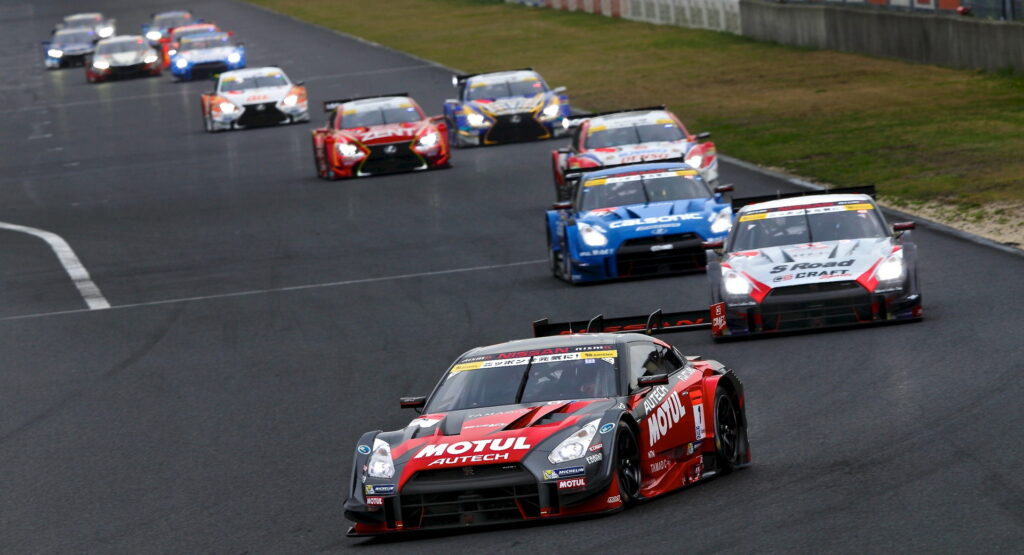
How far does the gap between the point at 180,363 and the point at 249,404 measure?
8.58ft

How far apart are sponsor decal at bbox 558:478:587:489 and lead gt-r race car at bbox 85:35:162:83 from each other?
54.9 m

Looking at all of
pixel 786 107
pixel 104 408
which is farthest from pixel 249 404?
pixel 786 107

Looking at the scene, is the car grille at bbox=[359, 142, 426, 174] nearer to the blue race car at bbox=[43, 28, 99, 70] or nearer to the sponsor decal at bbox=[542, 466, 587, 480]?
the sponsor decal at bbox=[542, 466, 587, 480]

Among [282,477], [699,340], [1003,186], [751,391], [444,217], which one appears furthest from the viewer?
[444,217]

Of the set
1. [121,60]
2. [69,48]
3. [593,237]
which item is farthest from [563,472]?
[69,48]

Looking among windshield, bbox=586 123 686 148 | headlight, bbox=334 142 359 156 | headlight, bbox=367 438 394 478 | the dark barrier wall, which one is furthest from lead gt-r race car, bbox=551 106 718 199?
headlight, bbox=367 438 394 478

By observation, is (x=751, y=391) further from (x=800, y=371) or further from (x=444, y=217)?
(x=444, y=217)

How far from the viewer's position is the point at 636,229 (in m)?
22.0

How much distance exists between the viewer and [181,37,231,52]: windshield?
62594mm

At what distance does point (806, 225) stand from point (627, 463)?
314 inches

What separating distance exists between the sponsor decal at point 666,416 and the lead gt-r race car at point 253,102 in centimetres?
3430

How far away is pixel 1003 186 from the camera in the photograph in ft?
87.4

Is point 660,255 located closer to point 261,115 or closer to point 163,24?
point 261,115

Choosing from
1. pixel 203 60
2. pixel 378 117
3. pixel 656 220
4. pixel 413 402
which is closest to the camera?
pixel 413 402
